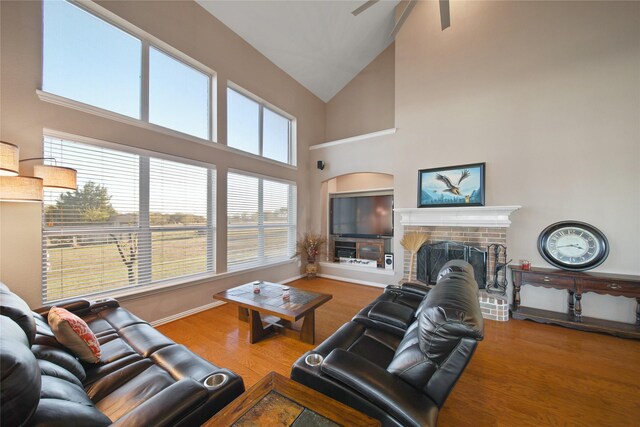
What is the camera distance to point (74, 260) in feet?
8.36

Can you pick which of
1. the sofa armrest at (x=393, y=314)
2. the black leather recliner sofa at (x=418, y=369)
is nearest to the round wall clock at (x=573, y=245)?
the sofa armrest at (x=393, y=314)

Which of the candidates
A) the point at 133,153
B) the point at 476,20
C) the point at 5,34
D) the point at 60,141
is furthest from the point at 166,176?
the point at 476,20

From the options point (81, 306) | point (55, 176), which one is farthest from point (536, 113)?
point (81, 306)

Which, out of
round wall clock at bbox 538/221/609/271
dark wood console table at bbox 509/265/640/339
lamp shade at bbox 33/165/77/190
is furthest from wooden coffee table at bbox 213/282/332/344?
round wall clock at bbox 538/221/609/271

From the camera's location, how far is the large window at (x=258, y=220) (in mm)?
4090

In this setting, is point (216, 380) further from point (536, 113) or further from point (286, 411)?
point (536, 113)

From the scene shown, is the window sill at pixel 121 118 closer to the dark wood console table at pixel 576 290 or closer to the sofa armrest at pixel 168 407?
the sofa armrest at pixel 168 407

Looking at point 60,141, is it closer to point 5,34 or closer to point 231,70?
point 5,34

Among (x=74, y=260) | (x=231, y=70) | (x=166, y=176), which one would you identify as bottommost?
(x=74, y=260)

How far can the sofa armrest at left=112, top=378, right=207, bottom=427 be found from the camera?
94 cm

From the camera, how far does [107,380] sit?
54.6 inches

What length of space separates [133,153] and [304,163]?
3.32m

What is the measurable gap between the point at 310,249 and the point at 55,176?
4.08 metres

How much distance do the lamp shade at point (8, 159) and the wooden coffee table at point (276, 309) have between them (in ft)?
6.37
